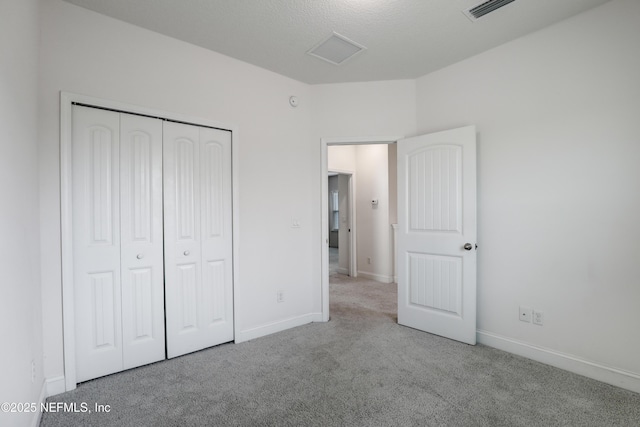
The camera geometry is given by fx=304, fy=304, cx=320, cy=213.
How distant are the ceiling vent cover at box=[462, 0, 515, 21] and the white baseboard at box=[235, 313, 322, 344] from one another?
10.1 ft

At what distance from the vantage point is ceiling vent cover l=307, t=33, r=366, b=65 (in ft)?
8.46

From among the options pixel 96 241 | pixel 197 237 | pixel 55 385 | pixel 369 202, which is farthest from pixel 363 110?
pixel 55 385

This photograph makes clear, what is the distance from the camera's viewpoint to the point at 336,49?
2.71 m

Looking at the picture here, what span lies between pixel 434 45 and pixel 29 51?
2.90m

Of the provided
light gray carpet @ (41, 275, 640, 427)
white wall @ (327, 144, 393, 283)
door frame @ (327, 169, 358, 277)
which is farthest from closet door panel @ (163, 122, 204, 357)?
door frame @ (327, 169, 358, 277)

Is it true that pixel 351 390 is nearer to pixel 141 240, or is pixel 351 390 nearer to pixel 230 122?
pixel 141 240

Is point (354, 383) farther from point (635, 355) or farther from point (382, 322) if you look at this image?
point (635, 355)

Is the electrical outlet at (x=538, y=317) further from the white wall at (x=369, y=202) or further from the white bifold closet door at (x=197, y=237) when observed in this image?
the white wall at (x=369, y=202)

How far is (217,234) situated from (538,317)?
2836 mm

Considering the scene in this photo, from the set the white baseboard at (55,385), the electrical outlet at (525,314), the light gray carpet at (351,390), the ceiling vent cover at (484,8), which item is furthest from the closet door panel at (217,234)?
the electrical outlet at (525,314)

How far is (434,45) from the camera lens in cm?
267

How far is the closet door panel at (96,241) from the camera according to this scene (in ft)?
7.06

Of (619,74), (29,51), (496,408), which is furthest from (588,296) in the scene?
(29,51)

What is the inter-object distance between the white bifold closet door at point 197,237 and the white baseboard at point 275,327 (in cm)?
12
